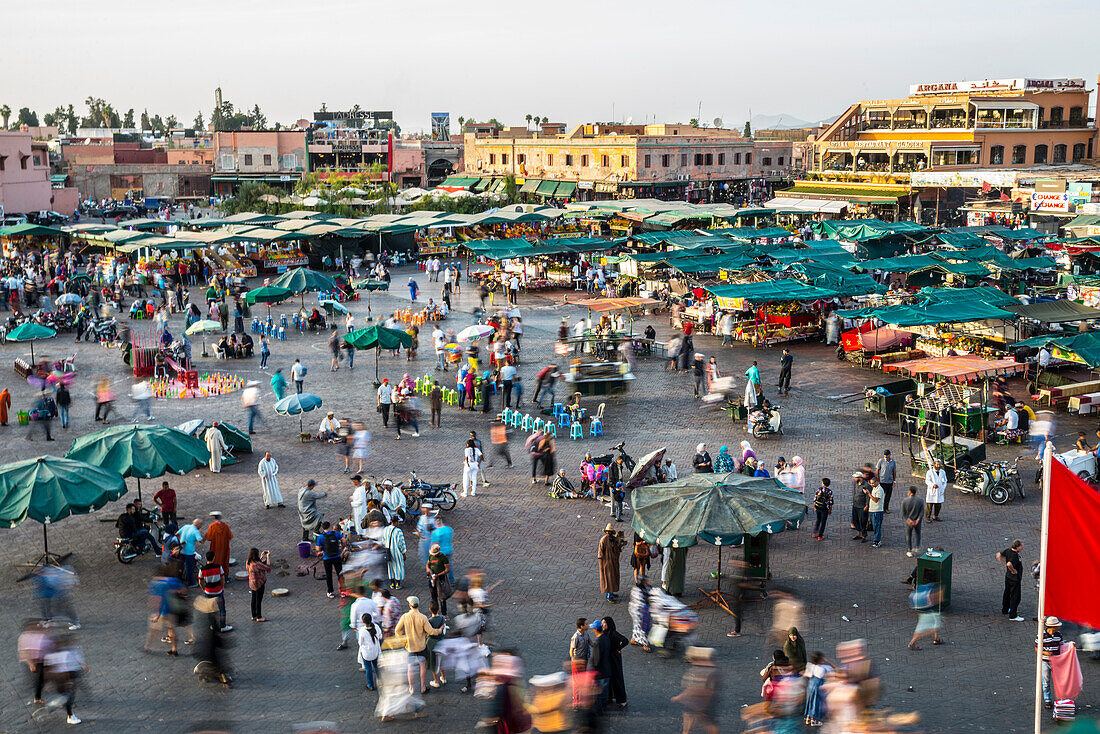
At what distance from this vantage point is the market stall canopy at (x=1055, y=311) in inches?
967

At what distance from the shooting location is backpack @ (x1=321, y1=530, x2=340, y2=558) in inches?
→ 501

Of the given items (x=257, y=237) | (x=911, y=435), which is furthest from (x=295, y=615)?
(x=257, y=237)

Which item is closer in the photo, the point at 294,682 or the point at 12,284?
the point at 294,682

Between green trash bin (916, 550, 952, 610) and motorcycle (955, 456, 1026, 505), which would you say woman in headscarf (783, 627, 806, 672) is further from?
motorcycle (955, 456, 1026, 505)

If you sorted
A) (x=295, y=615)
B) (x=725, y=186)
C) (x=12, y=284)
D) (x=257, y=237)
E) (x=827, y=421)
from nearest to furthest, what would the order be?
(x=295, y=615) → (x=827, y=421) → (x=12, y=284) → (x=257, y=237) → (x=725, y=186)

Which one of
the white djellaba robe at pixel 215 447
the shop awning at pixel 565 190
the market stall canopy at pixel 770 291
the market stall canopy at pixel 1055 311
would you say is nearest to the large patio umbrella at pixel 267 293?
the white djellaba robe at pixel 215 447

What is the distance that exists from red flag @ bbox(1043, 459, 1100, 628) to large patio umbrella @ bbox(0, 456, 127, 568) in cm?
1094

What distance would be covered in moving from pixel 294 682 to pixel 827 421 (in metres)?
13.5

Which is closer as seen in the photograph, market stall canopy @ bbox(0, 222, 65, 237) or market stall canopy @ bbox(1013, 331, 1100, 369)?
market stall canopy @ bbox(1013, 331, 1100, 369)

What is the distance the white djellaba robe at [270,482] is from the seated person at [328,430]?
11.9ft

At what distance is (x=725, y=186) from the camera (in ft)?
246

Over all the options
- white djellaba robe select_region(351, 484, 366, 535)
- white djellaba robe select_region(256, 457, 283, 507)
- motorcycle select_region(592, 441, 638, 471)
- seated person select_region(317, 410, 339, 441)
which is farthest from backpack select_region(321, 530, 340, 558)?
seated person select_region(317, 410, 339, 441)

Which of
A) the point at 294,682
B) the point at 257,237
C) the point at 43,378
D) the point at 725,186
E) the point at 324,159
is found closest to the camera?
the point at 294,682

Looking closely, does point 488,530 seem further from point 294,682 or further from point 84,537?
point 84,537
